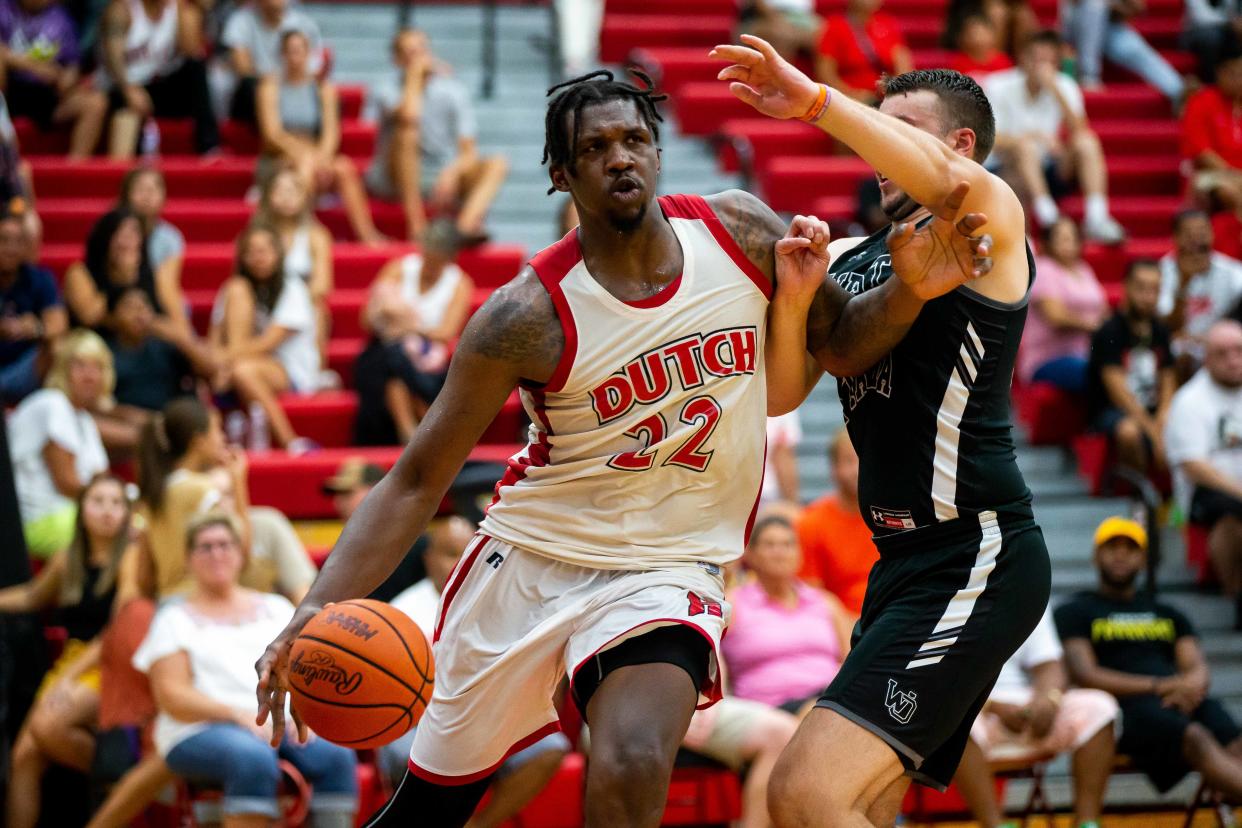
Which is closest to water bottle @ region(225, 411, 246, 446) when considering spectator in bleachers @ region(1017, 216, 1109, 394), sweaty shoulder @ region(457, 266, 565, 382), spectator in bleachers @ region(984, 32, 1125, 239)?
spectator in bleachers @ region(1017, 216, 1109, 394)

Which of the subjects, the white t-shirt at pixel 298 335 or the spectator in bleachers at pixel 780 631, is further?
the white t-shirt at pixel 298 335

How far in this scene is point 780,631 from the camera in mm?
8008

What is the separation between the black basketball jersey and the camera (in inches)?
180

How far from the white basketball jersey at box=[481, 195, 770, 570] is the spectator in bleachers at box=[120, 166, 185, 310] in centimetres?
639

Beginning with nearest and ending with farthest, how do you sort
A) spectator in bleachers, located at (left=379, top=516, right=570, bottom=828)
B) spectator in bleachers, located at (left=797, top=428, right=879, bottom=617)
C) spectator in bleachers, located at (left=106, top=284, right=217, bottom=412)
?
spectator in bleachers, located at (left=379, top=516, right=570, bottom=828), spectator in bleachers, located at (left=797, top=428, right=879, bottom=617), spectator in bleachers, located at (left=106, top=284, right=217, bottom=412)

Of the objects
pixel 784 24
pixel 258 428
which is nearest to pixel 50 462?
pixel 258 428

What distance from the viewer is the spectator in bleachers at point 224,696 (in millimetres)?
7074

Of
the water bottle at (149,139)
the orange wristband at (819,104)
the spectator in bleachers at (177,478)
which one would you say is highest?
the orange wristband at (819,104)

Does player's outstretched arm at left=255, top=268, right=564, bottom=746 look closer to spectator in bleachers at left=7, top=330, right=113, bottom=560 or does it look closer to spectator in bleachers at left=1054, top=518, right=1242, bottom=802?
spectator in bleachers at left=1054, top=518, right=1242, bottom=802

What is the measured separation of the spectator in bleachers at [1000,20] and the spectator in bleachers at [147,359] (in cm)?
669

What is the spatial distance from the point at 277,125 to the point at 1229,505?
669cm

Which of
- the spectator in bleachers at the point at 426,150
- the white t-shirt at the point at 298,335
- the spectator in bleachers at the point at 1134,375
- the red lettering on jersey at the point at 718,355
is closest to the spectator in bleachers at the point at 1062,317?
the spectator in bleachers at the point at 1134,375

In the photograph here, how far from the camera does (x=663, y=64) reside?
13.4 metres

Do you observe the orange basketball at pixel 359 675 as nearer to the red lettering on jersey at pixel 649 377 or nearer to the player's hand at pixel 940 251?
the red lettering on jersey at pixel 649 377
